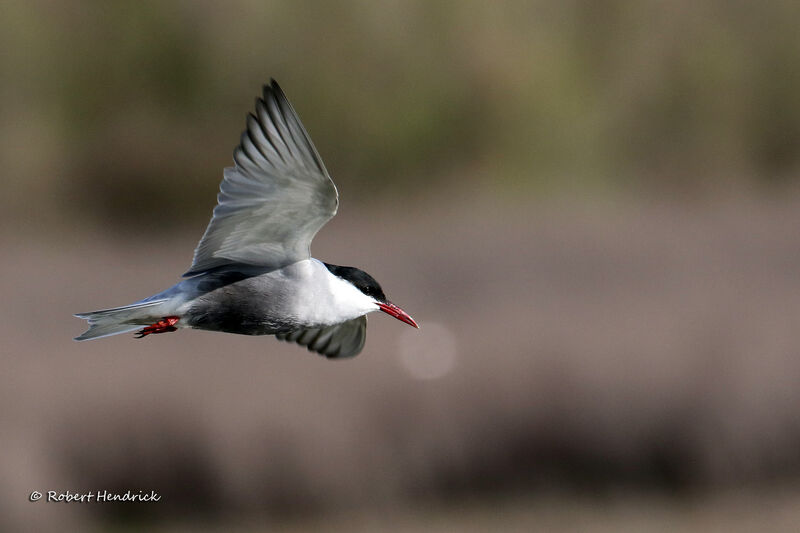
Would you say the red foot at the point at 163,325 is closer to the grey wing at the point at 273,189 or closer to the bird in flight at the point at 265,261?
the bird in flight at the point at 265,261

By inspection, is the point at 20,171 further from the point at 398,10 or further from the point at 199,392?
the point at 398,10

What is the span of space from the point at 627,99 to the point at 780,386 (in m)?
2.20

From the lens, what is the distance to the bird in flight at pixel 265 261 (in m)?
1.82

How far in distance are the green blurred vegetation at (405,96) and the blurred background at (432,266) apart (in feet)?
0.06

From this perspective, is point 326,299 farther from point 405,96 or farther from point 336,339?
point 405,96

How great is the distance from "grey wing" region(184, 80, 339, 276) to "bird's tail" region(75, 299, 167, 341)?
0.15 meters

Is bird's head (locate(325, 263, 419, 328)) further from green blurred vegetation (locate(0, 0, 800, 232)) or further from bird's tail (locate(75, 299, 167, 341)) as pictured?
green blurred vegetation (locate(0, 0, 800, 232))

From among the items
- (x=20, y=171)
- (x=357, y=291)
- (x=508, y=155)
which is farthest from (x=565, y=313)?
(x=357, y=291)

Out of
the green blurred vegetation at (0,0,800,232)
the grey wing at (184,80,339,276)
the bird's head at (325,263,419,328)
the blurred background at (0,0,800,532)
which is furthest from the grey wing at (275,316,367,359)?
the green blurred vegetation at (0,0,800,232)

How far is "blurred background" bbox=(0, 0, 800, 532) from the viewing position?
5.80 meters

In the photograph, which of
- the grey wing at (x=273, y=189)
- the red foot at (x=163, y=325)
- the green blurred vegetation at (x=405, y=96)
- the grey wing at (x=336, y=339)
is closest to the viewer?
the grey wing at (x=273, y=189)

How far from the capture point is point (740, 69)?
7586 mm

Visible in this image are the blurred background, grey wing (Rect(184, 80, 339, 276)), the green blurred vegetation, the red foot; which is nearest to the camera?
grey wing (Rect(184, 80, 339, 276))

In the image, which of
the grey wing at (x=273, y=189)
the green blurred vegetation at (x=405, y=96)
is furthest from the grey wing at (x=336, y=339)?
the green blurred vegetation at (x=405, y=96)
